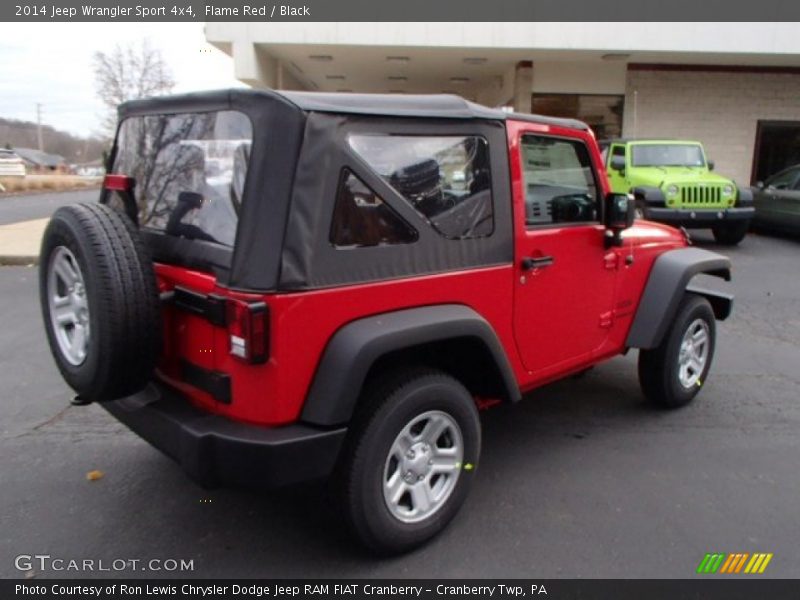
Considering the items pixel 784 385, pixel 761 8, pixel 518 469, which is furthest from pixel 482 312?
pixel 761 8

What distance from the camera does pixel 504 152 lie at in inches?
123

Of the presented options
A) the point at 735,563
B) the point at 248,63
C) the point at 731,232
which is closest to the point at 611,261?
the point at 735,563

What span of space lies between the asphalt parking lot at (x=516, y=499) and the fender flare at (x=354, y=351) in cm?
48

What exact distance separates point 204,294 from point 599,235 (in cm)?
227

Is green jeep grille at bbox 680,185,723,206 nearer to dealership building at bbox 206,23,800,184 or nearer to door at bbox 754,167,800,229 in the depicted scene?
door at bbox 754,167,800,229

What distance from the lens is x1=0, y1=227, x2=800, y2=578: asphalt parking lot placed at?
2797mm

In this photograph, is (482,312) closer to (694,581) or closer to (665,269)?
(694,581)

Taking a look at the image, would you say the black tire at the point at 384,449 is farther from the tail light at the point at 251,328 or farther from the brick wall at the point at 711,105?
the brick wall at the point at 711,105

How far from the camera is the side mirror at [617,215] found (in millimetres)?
3652

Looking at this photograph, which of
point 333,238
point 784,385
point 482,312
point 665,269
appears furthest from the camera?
point 784,385

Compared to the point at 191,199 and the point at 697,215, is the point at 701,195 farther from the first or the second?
the point at 191,199

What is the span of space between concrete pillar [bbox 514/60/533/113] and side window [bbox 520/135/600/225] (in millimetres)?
→ 14099

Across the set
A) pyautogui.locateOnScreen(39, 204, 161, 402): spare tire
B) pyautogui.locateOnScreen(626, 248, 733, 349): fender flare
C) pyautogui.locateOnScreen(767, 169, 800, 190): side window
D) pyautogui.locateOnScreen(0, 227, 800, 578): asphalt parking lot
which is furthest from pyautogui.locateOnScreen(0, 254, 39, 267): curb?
pyautogui.locateOnScreen(767, 169, 800, 190): side window

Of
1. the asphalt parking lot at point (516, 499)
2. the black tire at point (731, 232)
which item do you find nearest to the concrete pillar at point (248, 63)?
the black tire at point (731, 232)
